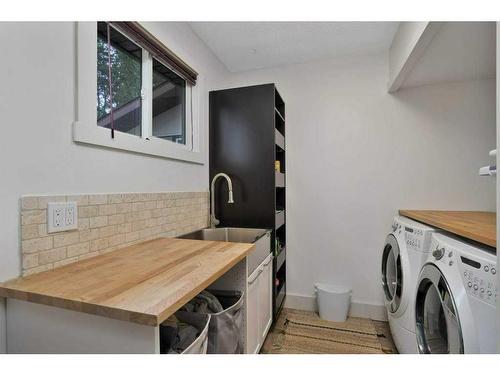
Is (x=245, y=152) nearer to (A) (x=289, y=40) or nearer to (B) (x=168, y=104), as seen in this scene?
(B) (x=168, y=104)

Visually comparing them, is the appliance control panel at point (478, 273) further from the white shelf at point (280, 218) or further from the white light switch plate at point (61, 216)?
the white light switch plate at point (61, 216)

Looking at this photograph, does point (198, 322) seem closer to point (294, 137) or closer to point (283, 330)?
point (283, 330)

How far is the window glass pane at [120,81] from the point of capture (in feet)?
4.19

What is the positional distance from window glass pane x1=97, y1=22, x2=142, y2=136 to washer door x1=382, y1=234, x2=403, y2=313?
1.92m

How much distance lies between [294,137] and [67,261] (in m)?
2.09

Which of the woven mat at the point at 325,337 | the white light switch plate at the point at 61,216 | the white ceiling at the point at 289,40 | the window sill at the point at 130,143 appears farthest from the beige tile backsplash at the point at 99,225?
the white ceiling at the point at 289,40

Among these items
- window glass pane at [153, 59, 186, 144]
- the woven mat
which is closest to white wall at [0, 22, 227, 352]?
window glass pane at [153, 59, 186, 144]

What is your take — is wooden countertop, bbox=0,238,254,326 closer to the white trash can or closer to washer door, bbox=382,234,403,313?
washer door, bbox=382,234,403,313

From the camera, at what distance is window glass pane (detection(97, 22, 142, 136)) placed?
1277 millimetres

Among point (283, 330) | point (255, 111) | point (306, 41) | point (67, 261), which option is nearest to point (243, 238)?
point (283, 330)

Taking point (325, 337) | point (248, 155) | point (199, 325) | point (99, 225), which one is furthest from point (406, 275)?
point (99, 225)

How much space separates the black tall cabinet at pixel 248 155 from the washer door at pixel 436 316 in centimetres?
105

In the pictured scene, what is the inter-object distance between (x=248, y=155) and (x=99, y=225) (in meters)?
1.31

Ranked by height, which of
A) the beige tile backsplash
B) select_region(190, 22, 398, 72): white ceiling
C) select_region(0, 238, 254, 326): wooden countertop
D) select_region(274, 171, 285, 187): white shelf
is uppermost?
select_region(190, 22, 398, 72): white ceiling
